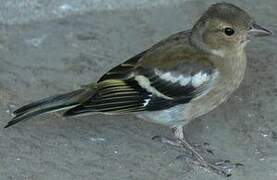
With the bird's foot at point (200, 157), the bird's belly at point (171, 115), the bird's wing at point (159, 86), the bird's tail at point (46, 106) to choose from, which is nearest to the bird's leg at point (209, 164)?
the bird's foot at point (200, 157)

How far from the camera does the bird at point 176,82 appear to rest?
244 inches

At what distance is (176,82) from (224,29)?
462 mm

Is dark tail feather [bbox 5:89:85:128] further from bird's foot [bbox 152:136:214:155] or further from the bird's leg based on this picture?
the bird's leg

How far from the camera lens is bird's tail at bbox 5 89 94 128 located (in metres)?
6.25

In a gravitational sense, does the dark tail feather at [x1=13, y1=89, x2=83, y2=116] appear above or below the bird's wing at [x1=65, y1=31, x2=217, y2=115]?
below

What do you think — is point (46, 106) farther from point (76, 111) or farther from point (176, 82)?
point (176, 82)

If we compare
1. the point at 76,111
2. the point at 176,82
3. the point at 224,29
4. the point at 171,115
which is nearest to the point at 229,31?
the point at 224,29

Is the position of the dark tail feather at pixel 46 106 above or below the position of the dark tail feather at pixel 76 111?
below

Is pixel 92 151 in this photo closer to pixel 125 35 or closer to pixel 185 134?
pixel 185 134

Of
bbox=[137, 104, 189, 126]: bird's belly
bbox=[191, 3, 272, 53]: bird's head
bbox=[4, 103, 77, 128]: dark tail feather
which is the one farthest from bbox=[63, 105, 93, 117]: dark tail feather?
bbox=[191, 3, 272, 53]: bird's head

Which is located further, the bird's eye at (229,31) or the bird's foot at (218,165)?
the bird's eye at (229,31)

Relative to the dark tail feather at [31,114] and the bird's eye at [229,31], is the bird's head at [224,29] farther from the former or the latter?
the dark tail feather at [31,114]

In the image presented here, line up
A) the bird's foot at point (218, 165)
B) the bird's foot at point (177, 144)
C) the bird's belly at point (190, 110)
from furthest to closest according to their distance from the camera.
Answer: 1. the bird's foot at point (177, 144)
2. the bird's belly at point (190, 110)
3. the bird's foot at point (218, 165)

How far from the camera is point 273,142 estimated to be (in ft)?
21.0
